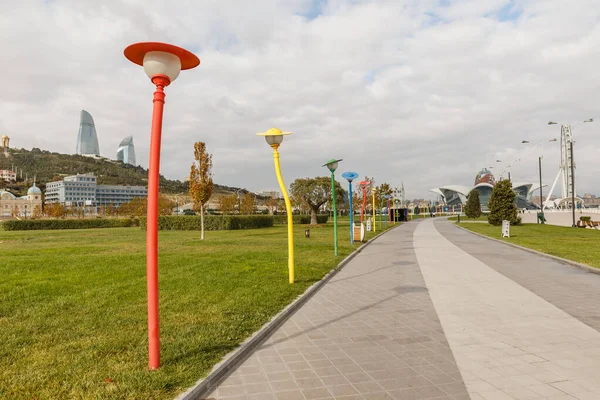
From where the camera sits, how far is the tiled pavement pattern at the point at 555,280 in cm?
596

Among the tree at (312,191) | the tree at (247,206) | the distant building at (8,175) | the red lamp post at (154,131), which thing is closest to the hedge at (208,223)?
the tree at (312,191)

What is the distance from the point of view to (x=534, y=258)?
11.9 meters

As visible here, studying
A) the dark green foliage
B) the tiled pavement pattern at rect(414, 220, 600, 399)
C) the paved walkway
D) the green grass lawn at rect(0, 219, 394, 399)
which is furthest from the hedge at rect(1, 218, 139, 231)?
the tiled pavement pattern at rect(414, 220, 600, 399)

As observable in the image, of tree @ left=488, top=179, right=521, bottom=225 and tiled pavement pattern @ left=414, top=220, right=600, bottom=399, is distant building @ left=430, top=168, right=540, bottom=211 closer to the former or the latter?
tree @ left=488, top=179, right=521, bottom=225

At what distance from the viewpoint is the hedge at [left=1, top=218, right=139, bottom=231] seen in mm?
37062

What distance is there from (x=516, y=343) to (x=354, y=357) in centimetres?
203

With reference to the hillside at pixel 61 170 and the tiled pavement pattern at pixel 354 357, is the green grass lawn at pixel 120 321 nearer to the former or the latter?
the tiled pavement pattern at pixel 354 357

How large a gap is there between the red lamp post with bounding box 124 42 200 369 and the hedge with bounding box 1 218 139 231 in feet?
140

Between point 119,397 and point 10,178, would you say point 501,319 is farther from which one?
point 10,178

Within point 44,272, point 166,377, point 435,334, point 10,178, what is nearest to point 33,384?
point 166,377

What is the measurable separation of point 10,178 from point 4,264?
196 metres

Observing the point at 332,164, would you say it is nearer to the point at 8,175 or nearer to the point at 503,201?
the point at 503,201

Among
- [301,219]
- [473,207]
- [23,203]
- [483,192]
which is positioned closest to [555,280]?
[301,219]

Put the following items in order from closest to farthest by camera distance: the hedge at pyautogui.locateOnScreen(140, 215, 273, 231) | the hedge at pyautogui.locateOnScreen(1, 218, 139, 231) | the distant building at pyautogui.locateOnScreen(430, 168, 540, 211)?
the hedge at pyautogui.locateOnScreen(140, 215, 273, 231), the hedge at pyautogui.locateOnScreen(1, 218, 139, 231), the distant building at pyautogui.locateOnScreen(430, 168, 540, 211)
